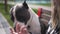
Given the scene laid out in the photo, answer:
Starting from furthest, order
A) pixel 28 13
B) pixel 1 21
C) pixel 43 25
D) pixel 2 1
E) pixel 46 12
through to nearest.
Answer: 1. pixel 2 1
2. pixel 1 21
3. pixel 46 12
4. pixel 43 25
5. pixel 28 13

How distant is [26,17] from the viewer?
1087 mm

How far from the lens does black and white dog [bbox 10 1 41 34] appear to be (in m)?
1.07

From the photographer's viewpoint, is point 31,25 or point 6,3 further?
point 6,3

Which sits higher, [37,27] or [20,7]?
[20,7]

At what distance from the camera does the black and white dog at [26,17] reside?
1071mm

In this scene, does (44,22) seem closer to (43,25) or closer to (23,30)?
(43,25)

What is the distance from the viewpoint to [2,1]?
286 centimetres

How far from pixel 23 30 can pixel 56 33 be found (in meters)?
0.17

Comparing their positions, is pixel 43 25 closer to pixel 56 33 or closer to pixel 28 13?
pixel 28 13

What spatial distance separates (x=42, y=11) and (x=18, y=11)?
416 mm

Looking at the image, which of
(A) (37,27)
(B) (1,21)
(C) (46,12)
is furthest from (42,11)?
(B) (1,21)

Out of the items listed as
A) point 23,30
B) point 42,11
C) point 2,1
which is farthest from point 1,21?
point 23,30

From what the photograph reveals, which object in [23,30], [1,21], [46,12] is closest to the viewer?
[23,30]

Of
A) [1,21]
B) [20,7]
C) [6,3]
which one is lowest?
[1,21]
